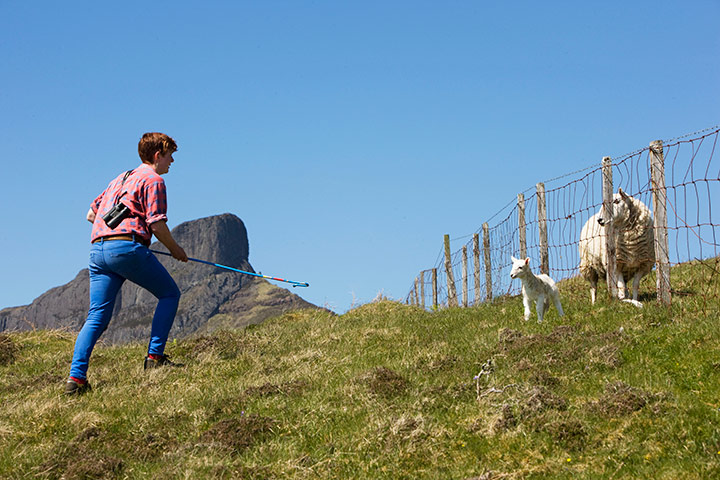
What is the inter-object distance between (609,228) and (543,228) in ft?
8.56

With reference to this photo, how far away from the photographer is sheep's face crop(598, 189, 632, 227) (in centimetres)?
1233

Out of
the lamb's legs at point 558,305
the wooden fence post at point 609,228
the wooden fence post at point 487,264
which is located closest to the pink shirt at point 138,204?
the lamb's legs at point 558,305

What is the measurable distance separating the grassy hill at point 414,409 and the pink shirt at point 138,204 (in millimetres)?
2009

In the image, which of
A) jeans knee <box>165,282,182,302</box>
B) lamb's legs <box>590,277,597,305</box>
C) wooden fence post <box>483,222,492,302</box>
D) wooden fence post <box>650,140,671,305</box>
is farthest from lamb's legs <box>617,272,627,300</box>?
jeans knee <box>165,282,182,302</box>

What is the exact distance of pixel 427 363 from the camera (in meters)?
8.83

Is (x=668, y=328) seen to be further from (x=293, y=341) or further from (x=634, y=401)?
(x=293, y=341)

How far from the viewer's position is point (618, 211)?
12445 millimetres

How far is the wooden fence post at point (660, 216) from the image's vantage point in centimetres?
1020

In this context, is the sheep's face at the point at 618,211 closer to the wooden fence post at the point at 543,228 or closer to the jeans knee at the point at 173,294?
the wooden fence post at the point at 543,228

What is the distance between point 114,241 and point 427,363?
13.5ft

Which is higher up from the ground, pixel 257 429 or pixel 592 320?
pixel 592 320

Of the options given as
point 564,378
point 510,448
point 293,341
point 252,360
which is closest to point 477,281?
point 293,341

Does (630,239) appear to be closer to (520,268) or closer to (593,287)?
(593,287)

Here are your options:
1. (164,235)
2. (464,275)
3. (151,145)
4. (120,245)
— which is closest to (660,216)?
(164,235)
